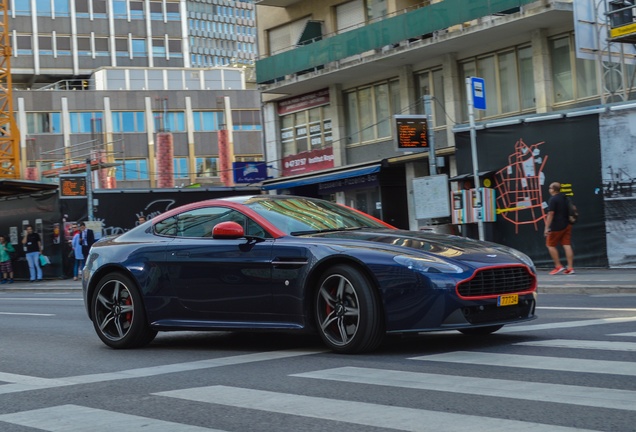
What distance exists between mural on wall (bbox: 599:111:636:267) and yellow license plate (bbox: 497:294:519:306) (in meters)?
13.3

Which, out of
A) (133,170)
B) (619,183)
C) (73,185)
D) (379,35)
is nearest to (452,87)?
(379,35)

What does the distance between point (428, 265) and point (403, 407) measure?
7.09 feet

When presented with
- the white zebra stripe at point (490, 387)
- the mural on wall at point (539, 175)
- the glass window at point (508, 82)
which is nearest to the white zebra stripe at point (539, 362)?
the white zebra stripe at point (490, 387)

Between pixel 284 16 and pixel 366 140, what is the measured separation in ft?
21.5

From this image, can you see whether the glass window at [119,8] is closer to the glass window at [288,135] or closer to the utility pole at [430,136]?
the glass window at [288,135]

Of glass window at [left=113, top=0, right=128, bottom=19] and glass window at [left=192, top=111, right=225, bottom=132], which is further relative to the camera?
glass window at [left=113, top=0, right=128, bottom=19]

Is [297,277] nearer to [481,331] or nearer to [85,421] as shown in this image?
[481,331]

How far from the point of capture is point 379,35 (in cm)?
3152

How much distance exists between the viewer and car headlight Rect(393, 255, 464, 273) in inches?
297

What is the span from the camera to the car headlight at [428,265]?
7.54 m

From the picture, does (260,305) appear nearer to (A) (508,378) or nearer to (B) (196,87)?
(A) (508,378)

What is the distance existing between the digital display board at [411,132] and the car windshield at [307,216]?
15472 millimetres

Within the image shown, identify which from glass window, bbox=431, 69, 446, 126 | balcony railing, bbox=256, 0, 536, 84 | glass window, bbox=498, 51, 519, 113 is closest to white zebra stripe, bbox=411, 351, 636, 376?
balcony railing, bbox=256, 0, 536, 84

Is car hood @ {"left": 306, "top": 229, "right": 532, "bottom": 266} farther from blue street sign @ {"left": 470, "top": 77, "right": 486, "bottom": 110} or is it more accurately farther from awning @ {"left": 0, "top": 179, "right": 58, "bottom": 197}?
awning @ {"left": 0, "top": 179, "right": 58, "bottom": 197}
